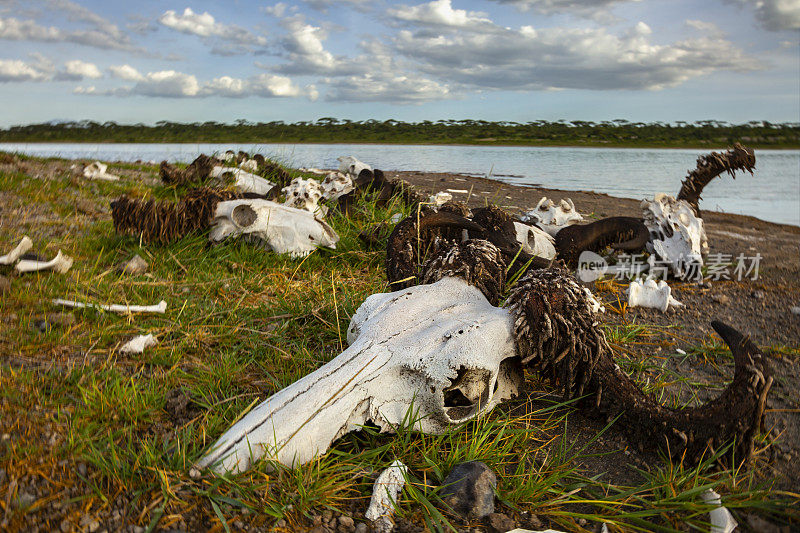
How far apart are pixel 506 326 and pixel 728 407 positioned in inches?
37.4

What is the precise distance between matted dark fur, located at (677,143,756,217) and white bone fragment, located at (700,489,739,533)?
166 inches

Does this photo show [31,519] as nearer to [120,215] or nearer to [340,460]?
[340,460]

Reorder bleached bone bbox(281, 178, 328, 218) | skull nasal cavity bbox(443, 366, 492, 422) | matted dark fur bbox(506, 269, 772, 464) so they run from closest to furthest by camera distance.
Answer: matted dark fur bbox(506, 269, 772, 464) < skull nasal cavity bbox(443, 366, 492, 422) < bleached bone bbox(281, 178, 328, 218)

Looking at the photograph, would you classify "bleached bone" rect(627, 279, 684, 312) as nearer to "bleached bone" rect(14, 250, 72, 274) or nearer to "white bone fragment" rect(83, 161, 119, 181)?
"bleached bone" rect(14, 250, 72, 274)

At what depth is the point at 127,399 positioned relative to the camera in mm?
2318

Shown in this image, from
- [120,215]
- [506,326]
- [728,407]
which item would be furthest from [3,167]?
[728,407]

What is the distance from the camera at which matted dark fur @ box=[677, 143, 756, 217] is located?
512 cm

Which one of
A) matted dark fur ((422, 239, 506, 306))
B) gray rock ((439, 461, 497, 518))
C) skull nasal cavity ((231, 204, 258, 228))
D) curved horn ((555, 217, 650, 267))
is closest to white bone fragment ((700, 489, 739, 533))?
gray rock ((439, 461, 497, 518))

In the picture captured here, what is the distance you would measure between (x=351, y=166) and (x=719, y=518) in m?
6.63

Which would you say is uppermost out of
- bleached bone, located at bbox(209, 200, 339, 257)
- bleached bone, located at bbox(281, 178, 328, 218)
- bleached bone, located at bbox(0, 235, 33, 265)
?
bleached bone, located at bbox(281, 178, 328, 218)

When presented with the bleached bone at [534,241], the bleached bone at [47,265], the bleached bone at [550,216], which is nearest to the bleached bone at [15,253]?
the bleached bone at [47,265]

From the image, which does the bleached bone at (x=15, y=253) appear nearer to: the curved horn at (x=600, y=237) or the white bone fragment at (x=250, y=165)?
the white bone fragment at (x=250, y=165)

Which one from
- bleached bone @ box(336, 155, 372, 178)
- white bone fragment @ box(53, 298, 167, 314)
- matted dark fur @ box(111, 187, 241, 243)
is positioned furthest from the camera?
bleached bone @ box(336, 155, 372, 178)

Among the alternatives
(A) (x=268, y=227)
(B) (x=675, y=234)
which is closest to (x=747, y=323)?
(B) (x=675, y=234)
